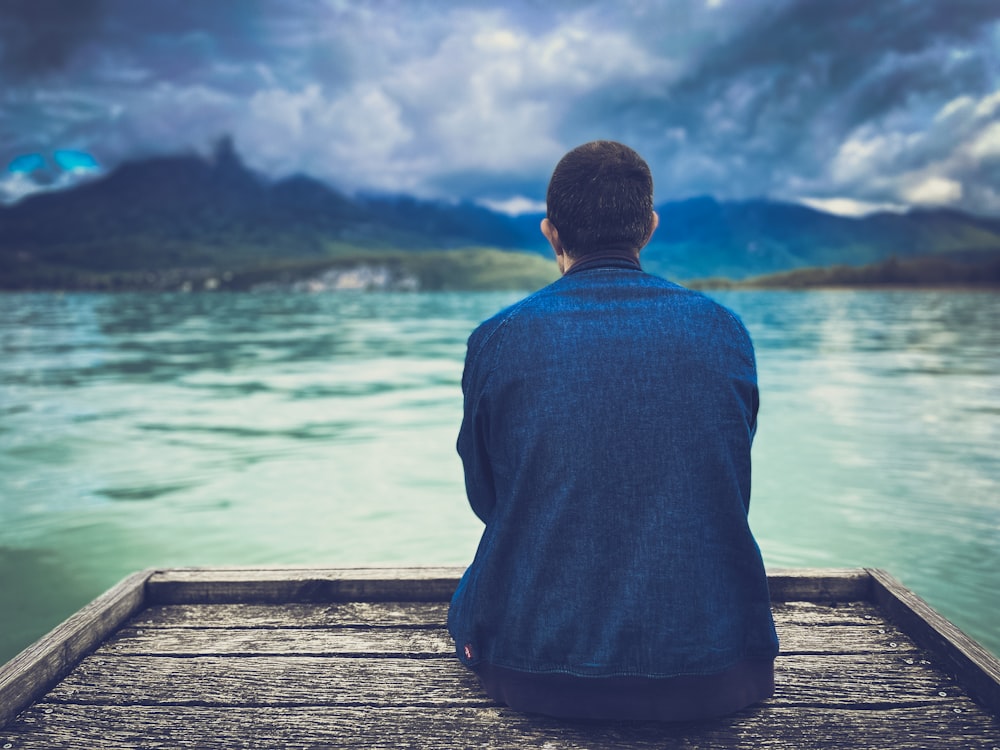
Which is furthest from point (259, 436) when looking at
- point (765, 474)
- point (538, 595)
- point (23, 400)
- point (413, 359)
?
point (413, 359)

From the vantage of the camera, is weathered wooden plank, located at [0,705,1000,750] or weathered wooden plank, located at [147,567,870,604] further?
weathered wooden plank, located at [147,567,870,604]

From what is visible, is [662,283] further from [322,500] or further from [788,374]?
[788,374]

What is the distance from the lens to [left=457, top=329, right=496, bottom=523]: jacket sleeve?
2.57 metres

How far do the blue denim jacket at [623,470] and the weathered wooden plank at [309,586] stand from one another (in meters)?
1.68

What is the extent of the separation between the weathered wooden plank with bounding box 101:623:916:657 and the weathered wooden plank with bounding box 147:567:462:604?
0.35 m

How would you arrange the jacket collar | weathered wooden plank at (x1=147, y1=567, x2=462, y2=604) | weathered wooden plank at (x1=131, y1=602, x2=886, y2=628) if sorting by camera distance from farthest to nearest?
weathered wooden plank at (x1=147, y1=567, x2=462, y2=604)
weathered wooden plank at (x1=131, y1=602, x2=886, y2=628)
the jacket collar

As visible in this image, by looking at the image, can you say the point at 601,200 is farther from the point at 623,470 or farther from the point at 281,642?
the point at 281,642

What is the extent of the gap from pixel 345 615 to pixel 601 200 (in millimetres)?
2686

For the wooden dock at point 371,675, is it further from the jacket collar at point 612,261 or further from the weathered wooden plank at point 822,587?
the jacket collar at point 612,261

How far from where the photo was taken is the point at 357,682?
3.25m

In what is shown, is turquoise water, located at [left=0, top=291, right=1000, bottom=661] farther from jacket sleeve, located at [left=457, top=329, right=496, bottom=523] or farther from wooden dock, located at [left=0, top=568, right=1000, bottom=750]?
jacket sleeve, located at [left=457, top=329, right=496, bottom=523]

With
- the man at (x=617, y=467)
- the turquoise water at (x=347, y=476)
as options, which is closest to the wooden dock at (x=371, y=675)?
the man at (x=617, y=467)

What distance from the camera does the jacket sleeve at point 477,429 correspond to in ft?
8.42

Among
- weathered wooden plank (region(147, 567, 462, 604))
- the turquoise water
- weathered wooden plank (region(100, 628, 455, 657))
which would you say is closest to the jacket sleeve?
weathered wooden plank (region(100, 628, 455, 657))
